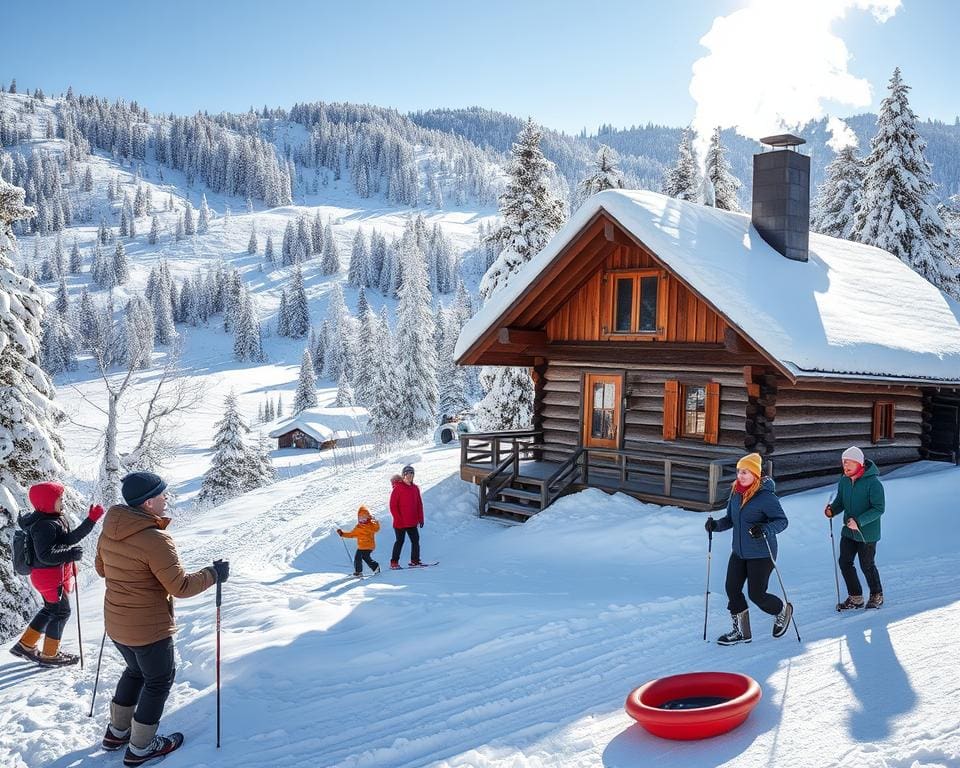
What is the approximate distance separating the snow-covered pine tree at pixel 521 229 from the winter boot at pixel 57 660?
19.1 m

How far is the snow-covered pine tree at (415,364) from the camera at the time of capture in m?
49.5

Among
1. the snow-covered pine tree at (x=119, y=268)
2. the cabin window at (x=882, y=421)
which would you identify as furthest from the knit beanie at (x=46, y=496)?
the snow-covered pine tree at (x=119, y=268)

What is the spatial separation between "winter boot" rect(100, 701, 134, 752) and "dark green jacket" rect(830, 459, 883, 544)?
7235 mm

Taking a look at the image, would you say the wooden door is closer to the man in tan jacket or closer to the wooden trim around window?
the wooden trim around window

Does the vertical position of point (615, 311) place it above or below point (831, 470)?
above

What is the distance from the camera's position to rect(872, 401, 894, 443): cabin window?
17.2 metres

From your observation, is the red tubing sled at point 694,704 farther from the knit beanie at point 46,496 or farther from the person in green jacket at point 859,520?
the knit beanie at point 46,496

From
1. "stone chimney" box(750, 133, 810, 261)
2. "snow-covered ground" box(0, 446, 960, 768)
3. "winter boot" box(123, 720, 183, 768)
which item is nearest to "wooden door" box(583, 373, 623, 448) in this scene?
"snow-covered ground" box(0, 446, 960, 768)

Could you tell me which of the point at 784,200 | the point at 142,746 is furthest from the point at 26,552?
the point at 784,200

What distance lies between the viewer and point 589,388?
17109mm

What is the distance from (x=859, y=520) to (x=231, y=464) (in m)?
33.6

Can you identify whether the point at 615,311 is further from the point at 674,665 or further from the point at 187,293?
the point at 187,293

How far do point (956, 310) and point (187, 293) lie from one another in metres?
143

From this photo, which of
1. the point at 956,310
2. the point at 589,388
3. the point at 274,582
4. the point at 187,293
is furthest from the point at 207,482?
the point at 187,293
